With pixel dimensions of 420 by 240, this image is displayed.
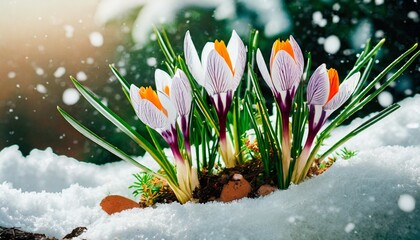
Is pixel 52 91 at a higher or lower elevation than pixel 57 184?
higher

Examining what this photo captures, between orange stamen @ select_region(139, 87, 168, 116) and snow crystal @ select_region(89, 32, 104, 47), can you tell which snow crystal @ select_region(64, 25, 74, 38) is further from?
orange stamen @ select_region(139, 87, 168, 116)

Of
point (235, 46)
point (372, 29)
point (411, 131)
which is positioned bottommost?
point (411, 131)

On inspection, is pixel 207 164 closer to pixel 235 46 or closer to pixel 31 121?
pixel 235 46

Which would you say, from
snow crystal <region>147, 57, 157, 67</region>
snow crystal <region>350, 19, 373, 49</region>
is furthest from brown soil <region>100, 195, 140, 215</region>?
snow crystal <region>350, 19, 373, 49</region>

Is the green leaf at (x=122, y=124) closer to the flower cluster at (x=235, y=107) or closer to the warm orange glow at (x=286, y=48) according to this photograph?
the flower cluster at (x=235, y=107)

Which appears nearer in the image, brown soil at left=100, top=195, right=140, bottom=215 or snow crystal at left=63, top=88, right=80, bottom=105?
brown soil at left=100, top=195, right=140, bottom=215

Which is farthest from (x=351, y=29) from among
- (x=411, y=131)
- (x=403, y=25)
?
(x=411, y=131)
